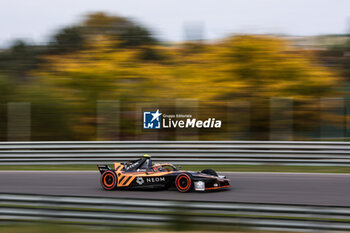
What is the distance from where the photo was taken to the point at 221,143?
15.8 meters

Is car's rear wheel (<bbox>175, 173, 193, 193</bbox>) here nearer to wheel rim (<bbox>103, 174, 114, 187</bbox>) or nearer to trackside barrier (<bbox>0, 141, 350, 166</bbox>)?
wheel rim (<bbox>103, 174, 114, 187</bbox>)

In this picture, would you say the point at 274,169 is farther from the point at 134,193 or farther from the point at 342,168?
the point at 134,193

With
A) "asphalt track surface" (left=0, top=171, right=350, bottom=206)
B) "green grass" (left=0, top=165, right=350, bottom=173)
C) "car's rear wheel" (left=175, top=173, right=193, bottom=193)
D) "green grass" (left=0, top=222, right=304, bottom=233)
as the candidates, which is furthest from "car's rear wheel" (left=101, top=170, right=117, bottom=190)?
"green grass" (left=0, top=222, right=304, bottom=233)

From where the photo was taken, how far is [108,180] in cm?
1184

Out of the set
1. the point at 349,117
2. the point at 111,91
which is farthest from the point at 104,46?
the point at 349,117

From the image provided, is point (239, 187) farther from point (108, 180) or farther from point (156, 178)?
point (108, 180)

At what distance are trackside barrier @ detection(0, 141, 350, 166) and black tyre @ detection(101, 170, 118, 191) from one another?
14.1 ft

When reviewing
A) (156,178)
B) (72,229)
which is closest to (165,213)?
(72,229)

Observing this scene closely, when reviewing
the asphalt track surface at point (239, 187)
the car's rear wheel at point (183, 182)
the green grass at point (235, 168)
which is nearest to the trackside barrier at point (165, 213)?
the asphalt track surface at point (239, 187)

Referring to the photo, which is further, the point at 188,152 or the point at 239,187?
the point at 188,152

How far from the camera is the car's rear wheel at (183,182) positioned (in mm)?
11141

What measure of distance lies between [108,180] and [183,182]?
186 cm

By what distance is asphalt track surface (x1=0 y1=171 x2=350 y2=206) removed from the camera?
10.5 metres

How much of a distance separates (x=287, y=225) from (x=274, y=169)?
785 centimetres
